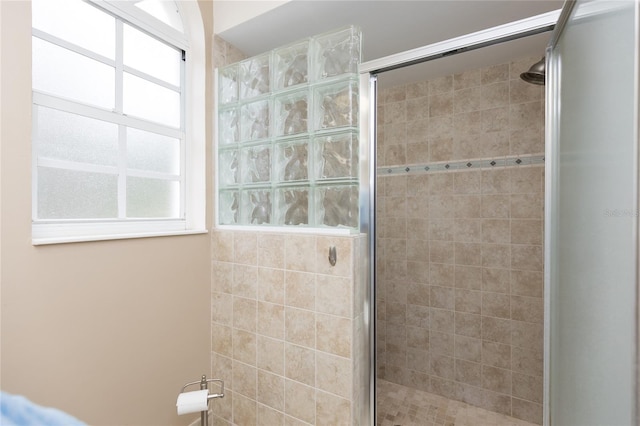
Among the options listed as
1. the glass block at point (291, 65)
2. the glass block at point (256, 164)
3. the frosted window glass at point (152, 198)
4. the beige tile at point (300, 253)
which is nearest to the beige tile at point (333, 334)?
the beige tile at point (300, 253)

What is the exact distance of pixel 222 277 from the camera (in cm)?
166

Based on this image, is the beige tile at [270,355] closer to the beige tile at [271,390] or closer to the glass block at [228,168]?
the beige tile at [271,390]

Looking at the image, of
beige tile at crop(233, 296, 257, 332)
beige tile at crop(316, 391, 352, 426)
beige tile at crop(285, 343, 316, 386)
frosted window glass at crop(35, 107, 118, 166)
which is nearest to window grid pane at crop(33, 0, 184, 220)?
frosted window glass at crop(35, 107, 118, 166)

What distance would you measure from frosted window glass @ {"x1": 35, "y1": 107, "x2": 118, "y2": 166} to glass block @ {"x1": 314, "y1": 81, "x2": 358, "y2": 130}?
0.94 meters

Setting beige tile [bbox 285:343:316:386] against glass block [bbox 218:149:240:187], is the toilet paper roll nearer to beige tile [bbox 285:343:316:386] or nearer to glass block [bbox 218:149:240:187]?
beige tile [bbox 285:343:316:386]

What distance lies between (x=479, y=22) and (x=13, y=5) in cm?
195

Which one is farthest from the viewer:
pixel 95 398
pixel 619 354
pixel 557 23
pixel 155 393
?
pixel 155 393

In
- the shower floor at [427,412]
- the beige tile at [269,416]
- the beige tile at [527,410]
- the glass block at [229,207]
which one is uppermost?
the glass block at [229,207]

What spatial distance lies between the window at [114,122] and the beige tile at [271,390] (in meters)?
0.86

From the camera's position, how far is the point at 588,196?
29.0 inches

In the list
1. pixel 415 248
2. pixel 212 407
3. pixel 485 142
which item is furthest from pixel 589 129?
pixel 212 407

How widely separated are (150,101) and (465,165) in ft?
6.45

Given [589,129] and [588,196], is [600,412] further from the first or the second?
[589,129]

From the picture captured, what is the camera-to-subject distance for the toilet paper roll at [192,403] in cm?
123
